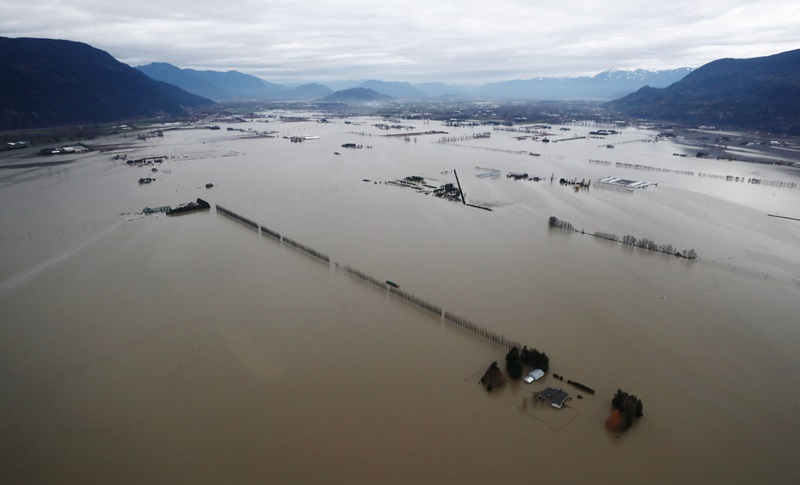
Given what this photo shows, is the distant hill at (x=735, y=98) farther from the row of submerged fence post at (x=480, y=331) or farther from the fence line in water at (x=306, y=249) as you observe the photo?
the fence line in water at (x=306, y=249)

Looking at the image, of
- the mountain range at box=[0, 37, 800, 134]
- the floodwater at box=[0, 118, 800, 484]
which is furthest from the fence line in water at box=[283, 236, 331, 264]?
the mountain range at box=[0, 37, 800, 134]

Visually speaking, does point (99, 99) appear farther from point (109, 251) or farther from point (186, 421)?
point (186, 421)

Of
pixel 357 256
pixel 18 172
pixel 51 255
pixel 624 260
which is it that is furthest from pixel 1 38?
pixel 624 260

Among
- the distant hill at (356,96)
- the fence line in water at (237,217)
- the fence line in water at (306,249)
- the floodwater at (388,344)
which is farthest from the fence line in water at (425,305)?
the distant hill at (356,96)

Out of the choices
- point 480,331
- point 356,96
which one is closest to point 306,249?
point 480,331

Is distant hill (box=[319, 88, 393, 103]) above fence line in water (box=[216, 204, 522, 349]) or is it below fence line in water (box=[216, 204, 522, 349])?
above

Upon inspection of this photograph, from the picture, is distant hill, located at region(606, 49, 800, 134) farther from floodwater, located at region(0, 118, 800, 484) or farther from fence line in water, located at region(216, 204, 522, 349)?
fence line in water, located at region(216, 204, 522, 349)

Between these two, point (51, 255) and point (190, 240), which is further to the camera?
point (190, 240)

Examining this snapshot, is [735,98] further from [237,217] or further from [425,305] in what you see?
[425,305]
